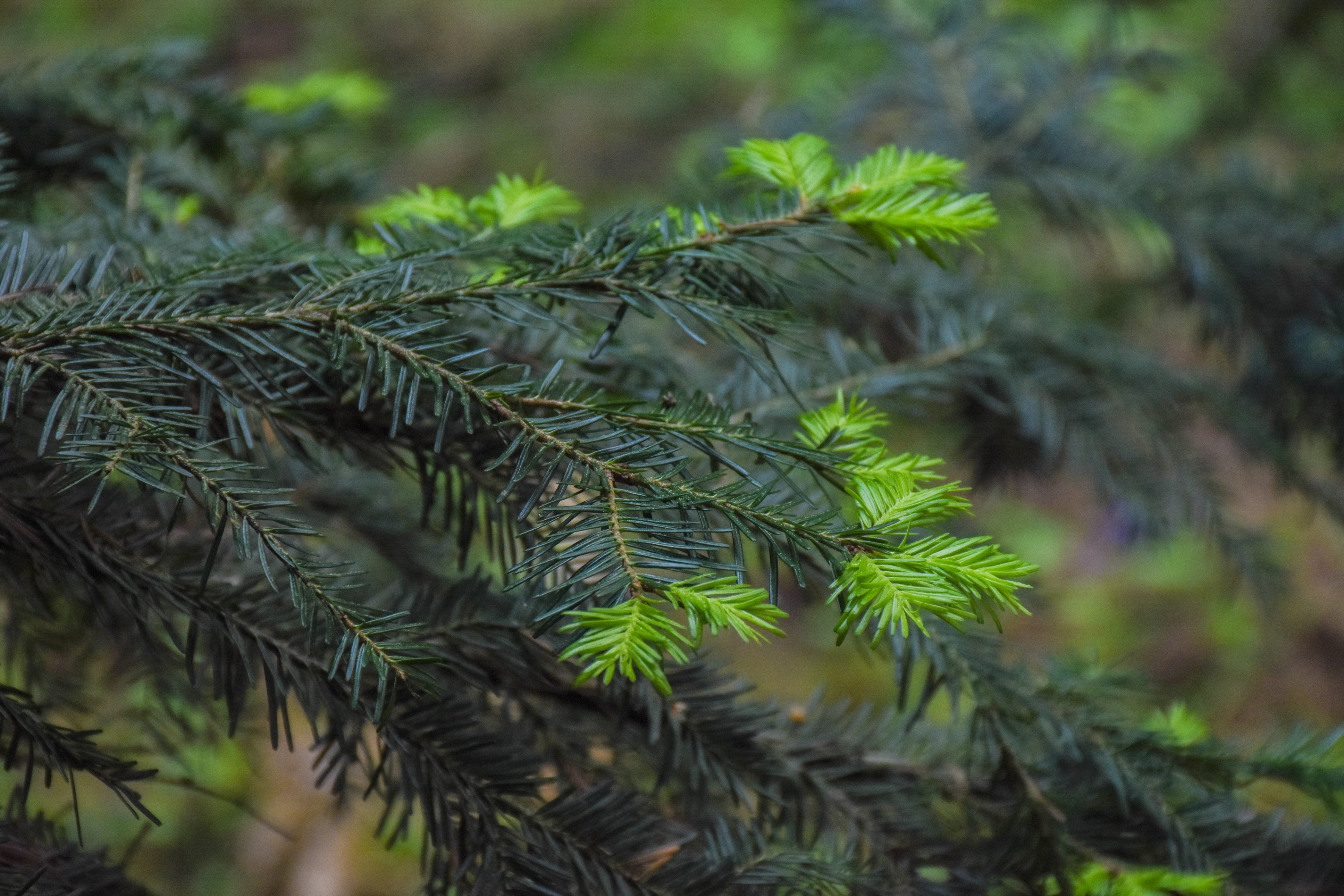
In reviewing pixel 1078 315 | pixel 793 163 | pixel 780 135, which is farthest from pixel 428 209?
pixel 1078 315

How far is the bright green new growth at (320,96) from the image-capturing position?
3.04 feet

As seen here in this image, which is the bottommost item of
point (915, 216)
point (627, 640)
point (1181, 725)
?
point (1181, 725)

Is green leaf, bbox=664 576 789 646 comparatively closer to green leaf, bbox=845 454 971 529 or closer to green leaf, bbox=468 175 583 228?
green leaf, bbox=845 454 971 529

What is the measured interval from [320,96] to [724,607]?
827mm

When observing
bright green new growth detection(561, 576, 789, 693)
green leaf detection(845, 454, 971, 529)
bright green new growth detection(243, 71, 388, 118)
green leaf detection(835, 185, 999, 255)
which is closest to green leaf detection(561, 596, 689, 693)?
bright green new growth detection(561, 576, 789, 693)

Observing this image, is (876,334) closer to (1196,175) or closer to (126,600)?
(1196,175)

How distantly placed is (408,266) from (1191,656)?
2.35m

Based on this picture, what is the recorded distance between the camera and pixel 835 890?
1.74 ft

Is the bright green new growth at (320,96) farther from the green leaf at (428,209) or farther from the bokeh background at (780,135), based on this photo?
the green leaf at (428,209)

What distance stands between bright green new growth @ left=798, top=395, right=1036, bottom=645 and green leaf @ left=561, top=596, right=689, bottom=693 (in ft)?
0.25

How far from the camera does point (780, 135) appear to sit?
112 cm

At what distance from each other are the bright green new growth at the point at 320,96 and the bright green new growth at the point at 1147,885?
3.12 ft

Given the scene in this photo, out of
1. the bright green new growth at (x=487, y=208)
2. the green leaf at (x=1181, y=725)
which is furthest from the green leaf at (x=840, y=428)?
the green leaf at (x=1181, y=725)

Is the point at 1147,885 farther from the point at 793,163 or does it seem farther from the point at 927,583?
the point at 793,163
